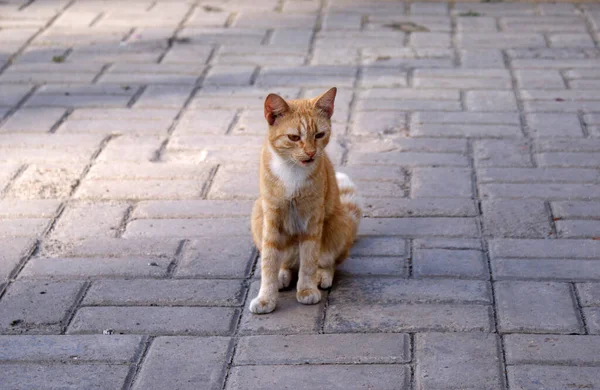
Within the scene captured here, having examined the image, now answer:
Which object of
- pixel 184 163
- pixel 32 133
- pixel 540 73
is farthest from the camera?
pixel 540 73

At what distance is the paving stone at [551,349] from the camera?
9.77 feet

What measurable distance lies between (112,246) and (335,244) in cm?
98

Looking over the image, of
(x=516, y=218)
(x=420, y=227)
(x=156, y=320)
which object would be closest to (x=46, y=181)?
(x=156, y=320)

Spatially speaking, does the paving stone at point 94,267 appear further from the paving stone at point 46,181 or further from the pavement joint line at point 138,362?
the paving stone at point 46,181

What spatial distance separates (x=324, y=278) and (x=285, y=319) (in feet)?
0.94

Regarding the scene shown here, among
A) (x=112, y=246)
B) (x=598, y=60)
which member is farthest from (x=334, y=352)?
(x=598, y=60)

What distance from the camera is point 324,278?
3.50 meters

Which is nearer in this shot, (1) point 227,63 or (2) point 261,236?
(2) point 261,236

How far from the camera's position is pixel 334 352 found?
306 centimetres

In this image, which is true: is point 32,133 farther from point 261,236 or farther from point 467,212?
point 467,212

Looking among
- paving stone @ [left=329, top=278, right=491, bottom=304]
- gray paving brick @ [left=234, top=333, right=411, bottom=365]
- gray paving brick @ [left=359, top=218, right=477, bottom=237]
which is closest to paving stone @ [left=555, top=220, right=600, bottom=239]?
gray paving brick @ [left=359, top=218, right=477, bottom=237]

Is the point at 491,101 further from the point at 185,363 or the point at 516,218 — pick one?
the point at 185,363

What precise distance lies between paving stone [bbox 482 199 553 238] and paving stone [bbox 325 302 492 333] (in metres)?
0.67

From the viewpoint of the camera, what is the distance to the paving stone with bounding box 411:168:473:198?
14.1 ft
